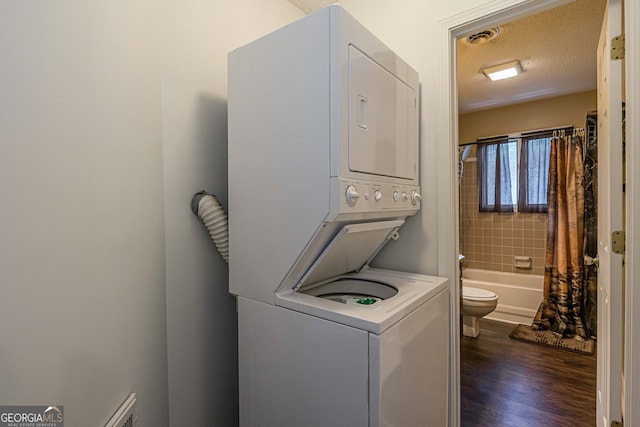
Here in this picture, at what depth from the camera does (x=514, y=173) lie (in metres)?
4.03

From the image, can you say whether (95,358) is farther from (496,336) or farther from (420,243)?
(496,336)

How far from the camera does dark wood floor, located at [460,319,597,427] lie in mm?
2062

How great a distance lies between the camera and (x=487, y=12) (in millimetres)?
1512

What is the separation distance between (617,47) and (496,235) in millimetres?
3244

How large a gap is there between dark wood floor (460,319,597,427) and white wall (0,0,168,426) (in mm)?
2024

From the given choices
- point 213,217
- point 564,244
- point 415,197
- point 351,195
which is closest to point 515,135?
point 564,244

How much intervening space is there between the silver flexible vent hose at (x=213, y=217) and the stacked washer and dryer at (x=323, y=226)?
77 mm

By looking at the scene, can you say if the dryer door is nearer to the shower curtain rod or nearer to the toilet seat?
the toilet seat

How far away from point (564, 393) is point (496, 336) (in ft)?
3.37

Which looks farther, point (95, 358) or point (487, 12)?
point (487, 12)

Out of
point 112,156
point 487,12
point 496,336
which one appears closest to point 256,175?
point 112,156

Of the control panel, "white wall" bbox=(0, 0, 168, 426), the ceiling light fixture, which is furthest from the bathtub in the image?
"white wall" bbox=(0, 0, 168, 426)

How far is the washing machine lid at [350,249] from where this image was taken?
1.23m

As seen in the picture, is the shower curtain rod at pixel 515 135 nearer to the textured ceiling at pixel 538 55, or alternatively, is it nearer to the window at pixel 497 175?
the window at pixel 497 175
